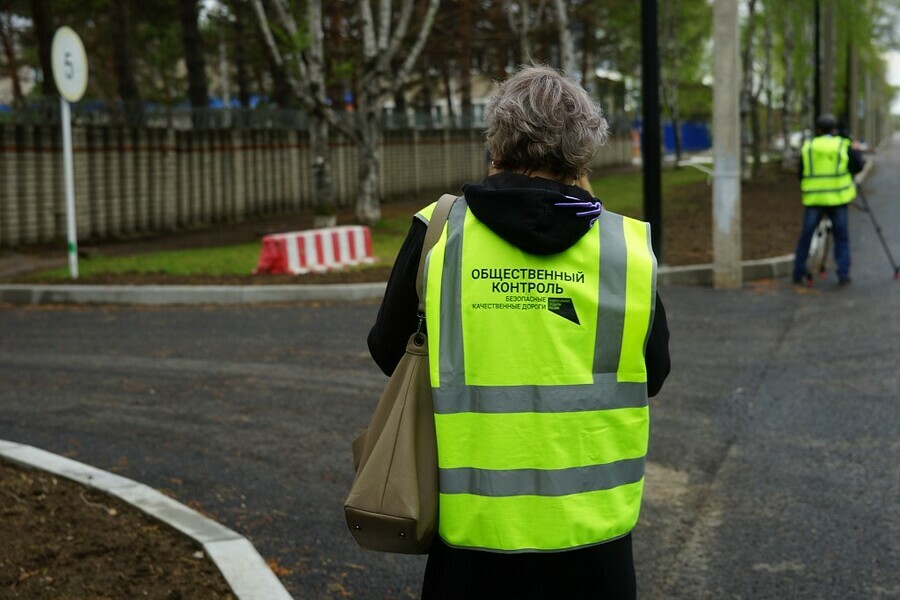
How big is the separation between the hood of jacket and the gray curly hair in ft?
0.32

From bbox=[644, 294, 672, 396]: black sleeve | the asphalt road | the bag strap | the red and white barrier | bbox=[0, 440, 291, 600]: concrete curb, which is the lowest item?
the asphalt road

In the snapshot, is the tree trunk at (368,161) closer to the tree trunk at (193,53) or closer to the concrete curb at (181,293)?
the tree trunk at (193,53)

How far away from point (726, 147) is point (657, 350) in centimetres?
1252

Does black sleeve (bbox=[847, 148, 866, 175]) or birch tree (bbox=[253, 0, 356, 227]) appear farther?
birch tree (bbox=[253, 0, 356, 227])

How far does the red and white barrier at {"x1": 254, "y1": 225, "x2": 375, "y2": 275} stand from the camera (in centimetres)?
1577

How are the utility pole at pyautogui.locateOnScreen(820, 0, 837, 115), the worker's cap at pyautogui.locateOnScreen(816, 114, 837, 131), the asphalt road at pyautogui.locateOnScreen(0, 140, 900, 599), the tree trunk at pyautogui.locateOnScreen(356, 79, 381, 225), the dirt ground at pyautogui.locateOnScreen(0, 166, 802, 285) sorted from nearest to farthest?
the asphalt road at pyautogui.locateOnScreen(0, 140, 900, 599)
the worker's cap at pyautogui.locateOnScreen(816, 114, 837, 131)
the dirt ground at pyautogui.locateOnScreen(0, 166, 802, 285)
the tree trunk at pyautogui.locateOnScreen(356, 79, 381, 225)
the utility pole at pyautogui.locateOnScreen(820, 0, 837, 115)

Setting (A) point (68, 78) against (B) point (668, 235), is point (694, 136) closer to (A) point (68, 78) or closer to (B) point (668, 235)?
(B) point (668, 235)

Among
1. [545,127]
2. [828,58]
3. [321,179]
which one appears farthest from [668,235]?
[545,127]

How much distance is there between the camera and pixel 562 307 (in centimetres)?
265

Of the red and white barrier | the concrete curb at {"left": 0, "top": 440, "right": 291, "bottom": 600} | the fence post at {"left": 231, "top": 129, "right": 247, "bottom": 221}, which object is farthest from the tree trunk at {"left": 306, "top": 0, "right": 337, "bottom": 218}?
the concrete curb at {"left": 0, "top": 440, "right": 291, "bottom": 600}

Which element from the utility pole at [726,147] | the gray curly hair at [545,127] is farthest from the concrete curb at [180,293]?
the gray curly hair at [545,127]

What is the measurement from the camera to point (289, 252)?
15.8 meters

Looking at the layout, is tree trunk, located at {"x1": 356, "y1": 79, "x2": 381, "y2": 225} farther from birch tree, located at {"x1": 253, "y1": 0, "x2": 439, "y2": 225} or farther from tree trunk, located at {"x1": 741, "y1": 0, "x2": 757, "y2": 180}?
tree trunk, located at {"x1": 741, "y1": 0, "x2": 757, "y2": 180}

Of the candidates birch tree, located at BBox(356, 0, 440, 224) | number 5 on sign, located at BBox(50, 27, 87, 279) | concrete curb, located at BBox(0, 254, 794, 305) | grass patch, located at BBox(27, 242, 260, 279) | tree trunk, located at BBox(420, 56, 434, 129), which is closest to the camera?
concrete curb, located at BBox(0, 254, 794, 305)
